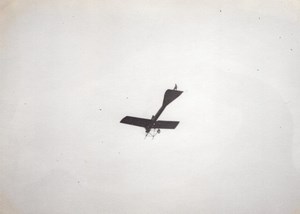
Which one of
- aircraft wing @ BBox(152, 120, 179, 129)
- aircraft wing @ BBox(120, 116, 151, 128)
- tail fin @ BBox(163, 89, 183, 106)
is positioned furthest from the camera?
aircraft wing @ BBox(152, 120, 179, 129)

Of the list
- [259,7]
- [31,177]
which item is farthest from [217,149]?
[31,177]

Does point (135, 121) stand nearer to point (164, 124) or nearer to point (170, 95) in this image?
point (164, 124)

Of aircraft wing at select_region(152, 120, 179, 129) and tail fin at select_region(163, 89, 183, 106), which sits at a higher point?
tail fin at select_region(163, 89, 183, 106)

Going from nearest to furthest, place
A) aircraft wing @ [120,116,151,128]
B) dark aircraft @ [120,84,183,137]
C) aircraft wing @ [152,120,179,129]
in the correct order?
1. dark aircraft @ [120,84,183,137]
2. aircraft wing @ [120,116,151,128]
3. aircraft wing @ [152,120,179,129]

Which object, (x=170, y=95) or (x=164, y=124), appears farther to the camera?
(x=164, y=124)

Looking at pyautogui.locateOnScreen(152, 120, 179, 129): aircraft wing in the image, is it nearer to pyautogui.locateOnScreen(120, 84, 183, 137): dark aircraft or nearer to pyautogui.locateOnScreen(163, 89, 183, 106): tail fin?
pyautogui.locateOnScreen(120, 84, 183, 137): dark aircraft

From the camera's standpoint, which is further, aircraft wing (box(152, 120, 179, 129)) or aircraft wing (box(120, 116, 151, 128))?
aircraft wing (box(152, 120, 179, 129))

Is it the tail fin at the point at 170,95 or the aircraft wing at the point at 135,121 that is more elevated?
the tail fin at the point at 170,95

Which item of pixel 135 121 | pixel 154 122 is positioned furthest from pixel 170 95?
pixel 135 121

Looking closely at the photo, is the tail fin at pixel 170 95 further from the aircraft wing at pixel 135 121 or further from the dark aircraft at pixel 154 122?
the aircraft wing at pixel 135 121

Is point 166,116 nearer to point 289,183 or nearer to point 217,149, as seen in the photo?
point 217,149

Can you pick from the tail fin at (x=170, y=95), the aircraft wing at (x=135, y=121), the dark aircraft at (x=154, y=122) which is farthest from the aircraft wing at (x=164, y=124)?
the tail fin at (x=170, y=95)

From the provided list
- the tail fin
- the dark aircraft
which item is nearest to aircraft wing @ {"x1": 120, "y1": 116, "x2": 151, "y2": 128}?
the dark aircraft
